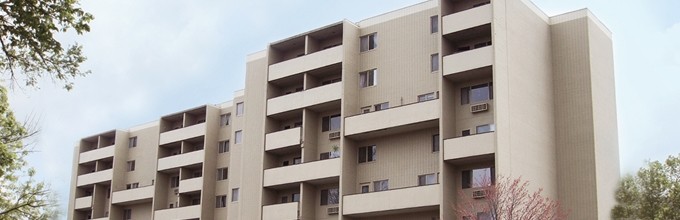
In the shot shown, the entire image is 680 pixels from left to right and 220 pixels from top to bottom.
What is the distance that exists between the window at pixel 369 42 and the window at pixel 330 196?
8448mm

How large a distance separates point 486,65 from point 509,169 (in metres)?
5.24

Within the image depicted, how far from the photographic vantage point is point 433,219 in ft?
146

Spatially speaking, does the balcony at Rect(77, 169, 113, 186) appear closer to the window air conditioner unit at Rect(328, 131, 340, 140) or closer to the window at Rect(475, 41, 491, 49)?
the window air conditioner unit at Rect(328, 131, 340, 140)

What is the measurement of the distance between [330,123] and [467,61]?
37.8 ft

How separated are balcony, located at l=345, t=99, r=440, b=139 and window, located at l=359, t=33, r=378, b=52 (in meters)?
4.78

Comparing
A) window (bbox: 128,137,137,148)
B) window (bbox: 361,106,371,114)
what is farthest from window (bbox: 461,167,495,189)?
window (bbox: 128,137,137,148)

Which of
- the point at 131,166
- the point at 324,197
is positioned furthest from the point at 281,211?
the point at 131,166

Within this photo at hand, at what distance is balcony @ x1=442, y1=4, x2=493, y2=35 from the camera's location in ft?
142

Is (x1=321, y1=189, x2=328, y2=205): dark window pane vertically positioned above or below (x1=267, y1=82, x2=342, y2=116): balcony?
below

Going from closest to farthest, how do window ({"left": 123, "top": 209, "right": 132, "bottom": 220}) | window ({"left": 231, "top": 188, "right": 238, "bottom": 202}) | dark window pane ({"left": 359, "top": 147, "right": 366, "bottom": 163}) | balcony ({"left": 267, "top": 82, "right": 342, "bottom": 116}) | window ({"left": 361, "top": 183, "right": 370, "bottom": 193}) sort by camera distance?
window ({"left": 361, "top": 183, "right": 370, "bottom": 193})
dark window pane ({"left": 359, "top": 147, "right": 366, "bottom": 163})
balcony ({"left": 267, "top": 82, "right": 342, "bottom": 116})
window ({"left": 231, "top": 188, "right": 238, "bottom": 202})
window ({"left": 123, "top": 209, "right": 132, "bottom": 220})

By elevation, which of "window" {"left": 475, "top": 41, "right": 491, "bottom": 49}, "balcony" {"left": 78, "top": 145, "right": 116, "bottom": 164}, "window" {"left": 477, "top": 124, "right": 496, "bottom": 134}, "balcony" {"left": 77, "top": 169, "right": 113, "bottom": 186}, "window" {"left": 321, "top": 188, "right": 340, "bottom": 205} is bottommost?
"window" {"left": 321, "top": 188, "right": 340, "bottom": 205}

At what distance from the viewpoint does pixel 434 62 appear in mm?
46719

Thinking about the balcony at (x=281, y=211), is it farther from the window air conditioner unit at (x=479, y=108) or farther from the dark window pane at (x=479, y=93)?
the dark window pane at (x=479, y=93)

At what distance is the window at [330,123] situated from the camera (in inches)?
2030
